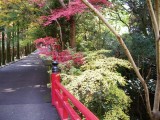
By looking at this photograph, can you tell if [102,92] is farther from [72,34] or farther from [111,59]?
[72,34]

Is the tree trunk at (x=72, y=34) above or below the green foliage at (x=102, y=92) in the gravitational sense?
above

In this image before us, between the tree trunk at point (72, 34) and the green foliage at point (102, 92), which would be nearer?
the green foliage at point (102, 92)

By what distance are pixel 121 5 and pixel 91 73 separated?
6.38 meters

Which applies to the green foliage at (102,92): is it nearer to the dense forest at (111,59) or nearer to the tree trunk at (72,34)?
the dense forest at (111,59)

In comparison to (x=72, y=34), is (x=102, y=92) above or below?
below

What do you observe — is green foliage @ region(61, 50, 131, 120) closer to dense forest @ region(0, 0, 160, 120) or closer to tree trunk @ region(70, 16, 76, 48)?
dense forest @ region(0, 0, 160, 120)

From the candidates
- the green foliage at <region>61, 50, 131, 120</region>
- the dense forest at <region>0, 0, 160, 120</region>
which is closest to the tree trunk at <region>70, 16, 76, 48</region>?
the dense forest at <region>0, 0, 160, 120</region>

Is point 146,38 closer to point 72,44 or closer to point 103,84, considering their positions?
point 103,84

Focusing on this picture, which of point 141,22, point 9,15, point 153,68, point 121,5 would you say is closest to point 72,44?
→ point 121,5

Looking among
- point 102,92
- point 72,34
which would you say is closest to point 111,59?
point 102,92

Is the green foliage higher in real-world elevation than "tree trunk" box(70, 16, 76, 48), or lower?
lower

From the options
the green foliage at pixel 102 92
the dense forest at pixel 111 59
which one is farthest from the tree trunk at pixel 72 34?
the green foliage at pixel 102 92

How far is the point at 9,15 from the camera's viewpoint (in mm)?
17203

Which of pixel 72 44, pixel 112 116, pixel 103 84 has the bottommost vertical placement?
pixel 112 116
